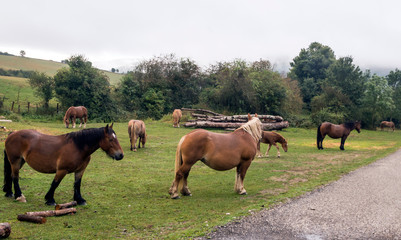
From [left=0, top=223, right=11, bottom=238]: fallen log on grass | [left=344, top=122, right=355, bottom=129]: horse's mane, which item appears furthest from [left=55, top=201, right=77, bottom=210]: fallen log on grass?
[left=344, top=122, right=355, bottom=129]: horse's mane

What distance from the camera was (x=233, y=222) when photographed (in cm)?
622

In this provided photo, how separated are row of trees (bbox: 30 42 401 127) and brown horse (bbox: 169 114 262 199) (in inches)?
1186

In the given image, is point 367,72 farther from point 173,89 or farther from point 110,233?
point 110,233

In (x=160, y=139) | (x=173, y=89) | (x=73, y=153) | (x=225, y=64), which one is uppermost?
(x=225, y=64)

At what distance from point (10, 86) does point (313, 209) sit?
184 ft

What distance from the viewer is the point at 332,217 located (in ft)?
22.2

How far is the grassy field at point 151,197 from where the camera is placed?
576 cm

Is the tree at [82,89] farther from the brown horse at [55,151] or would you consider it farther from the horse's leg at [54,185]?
the horse's leg at [54,185]

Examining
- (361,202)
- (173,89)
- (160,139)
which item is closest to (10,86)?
(173,89)

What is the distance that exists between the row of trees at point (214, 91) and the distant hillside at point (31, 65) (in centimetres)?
3185

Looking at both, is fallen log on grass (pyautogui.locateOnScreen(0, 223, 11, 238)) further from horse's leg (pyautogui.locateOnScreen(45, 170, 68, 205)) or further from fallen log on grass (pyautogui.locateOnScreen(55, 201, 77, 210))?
horse's leg (pyautogui.locateOnScreen(45, 170, 68, 205))

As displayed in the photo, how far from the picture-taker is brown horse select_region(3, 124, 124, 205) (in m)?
6.97

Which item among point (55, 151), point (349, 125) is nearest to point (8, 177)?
point (55, 151)

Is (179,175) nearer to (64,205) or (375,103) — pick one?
(64,205)
